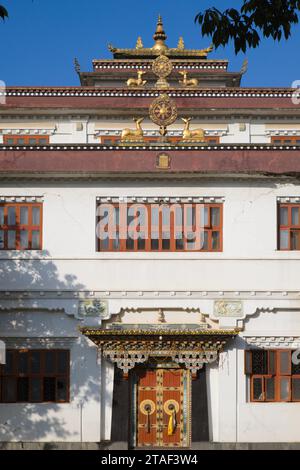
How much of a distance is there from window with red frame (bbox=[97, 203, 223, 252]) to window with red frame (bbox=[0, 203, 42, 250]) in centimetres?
177

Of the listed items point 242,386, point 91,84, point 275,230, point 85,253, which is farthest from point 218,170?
point 91,84

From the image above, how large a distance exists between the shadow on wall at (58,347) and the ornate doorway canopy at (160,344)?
30.7 inches

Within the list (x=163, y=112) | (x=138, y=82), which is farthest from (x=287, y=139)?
(x=138, y=82)

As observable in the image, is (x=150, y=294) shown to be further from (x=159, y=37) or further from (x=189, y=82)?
(x=159, y=37)

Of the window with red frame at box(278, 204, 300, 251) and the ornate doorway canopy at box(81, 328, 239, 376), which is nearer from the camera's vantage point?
the ornate doorway canopy at box(81, 328, 239, 376)

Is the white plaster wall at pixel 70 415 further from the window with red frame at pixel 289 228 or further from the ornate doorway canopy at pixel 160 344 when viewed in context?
the window with red frame at pixel 289 228

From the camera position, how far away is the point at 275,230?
73.1 feet

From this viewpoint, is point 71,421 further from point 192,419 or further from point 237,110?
point 237,110

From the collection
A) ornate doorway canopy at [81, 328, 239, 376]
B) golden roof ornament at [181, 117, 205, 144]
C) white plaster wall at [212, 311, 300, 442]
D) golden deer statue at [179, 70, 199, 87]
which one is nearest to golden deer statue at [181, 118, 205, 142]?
golden roof ornament at [181, 117, 205, 144]

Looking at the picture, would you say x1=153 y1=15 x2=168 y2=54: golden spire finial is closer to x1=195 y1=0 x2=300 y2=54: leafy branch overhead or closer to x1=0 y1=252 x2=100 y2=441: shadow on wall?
x1=0 y1=252 x2=100 y2=441: shadow on wall

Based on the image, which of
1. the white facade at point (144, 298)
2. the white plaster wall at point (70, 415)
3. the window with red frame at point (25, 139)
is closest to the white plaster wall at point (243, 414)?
the white facade at point (144, 298)

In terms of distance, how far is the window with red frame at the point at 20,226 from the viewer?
22391 mm

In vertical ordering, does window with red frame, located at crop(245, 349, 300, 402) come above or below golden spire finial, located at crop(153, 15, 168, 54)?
below

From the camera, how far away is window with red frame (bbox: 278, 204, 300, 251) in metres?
22.5
